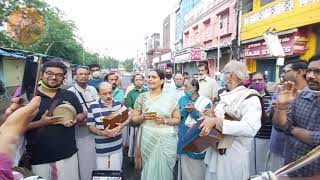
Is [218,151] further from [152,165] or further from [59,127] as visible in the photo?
[59,127]

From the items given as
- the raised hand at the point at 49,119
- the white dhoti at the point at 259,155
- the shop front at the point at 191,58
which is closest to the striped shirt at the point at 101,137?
the raised hand at the point at 49,119

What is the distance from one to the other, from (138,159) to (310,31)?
28.8ft

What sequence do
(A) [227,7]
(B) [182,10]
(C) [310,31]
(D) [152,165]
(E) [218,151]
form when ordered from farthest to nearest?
(B) [182,10] → (A) [227,7] → (C) [310,31] → (D) [152,165] → (E) [218,151]

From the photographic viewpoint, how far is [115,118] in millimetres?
3908

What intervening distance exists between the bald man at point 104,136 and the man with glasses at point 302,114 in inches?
81.9

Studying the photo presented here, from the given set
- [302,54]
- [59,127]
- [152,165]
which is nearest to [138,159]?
[152,165]

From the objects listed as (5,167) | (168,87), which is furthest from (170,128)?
(5,167)

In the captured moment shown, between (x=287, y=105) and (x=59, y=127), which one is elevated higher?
(x=287, y=105)

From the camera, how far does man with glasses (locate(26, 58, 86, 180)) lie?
3248 millimetres

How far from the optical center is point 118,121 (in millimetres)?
3980

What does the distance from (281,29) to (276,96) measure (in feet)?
29.2

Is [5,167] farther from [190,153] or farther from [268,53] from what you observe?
[268,53]

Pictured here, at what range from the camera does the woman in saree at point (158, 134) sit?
3971mm

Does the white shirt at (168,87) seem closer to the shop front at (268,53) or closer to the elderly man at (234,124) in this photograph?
the elderly man at (234,124)
